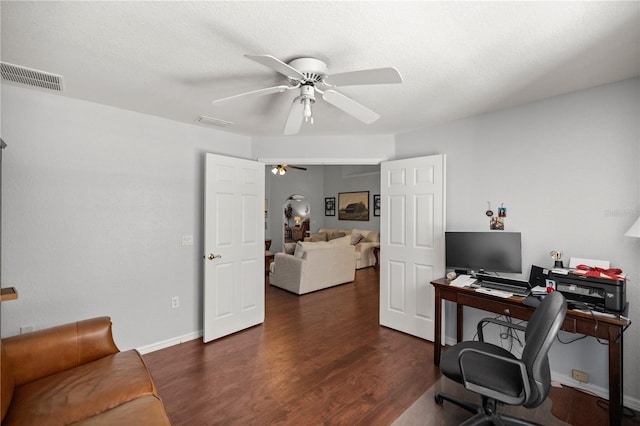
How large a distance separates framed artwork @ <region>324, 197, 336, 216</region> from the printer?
302 inches

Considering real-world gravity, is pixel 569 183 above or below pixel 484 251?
above

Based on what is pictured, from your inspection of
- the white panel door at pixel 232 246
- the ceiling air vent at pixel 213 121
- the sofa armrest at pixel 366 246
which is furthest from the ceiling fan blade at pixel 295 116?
the sofa armrest at pixel 366 246

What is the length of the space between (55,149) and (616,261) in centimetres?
451

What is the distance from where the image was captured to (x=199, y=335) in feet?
10.9

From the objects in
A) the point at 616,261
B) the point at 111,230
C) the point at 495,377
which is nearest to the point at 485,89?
the point at 616,261

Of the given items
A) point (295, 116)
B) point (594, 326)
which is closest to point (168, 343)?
point (295, 116)

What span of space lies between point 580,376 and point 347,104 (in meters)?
2.76

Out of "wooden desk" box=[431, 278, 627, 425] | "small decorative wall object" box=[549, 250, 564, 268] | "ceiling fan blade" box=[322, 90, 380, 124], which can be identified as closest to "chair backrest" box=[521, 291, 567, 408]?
"wooden desk" box=[431, 278, 627, 425]

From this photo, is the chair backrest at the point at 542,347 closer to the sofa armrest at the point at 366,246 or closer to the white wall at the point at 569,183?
the white wall at the point at 569,183

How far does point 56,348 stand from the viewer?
6.15 feet

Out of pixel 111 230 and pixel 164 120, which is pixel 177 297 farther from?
pixel 164 120

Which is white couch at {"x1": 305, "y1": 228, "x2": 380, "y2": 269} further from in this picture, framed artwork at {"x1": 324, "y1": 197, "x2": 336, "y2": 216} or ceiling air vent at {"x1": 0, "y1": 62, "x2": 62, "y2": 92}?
ceiling air vent at {"x1": 0, "y1": 62, "x2": 62, "y2": 92}

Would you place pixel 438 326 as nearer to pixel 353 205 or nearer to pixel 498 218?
pixel 498 218

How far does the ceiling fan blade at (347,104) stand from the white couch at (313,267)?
3.35 metres
